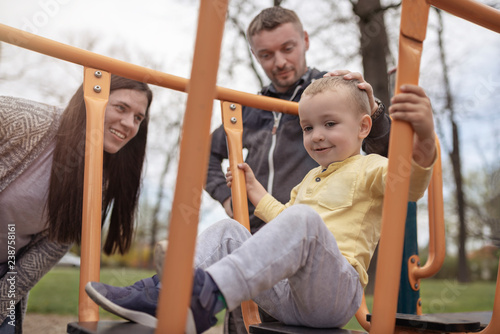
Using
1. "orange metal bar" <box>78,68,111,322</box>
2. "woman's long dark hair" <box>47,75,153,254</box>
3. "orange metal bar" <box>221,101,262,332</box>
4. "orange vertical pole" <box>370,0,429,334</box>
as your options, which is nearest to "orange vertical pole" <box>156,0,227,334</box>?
"orange vertical pole" <box>370,0,429,334</box>

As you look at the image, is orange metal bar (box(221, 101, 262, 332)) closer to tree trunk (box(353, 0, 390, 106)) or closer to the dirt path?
the dirt path

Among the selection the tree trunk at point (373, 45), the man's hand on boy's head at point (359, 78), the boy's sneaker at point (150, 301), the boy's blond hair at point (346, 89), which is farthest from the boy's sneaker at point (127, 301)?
the tree trunk at point (373, 45)

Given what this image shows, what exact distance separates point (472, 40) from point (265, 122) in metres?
6.92

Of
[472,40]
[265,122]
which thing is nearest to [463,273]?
[472,40]

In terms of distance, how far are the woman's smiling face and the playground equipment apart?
1.13 ft

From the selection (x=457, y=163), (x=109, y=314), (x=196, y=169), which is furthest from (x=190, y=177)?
(x=457, y=163)

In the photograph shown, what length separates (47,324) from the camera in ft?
15.0

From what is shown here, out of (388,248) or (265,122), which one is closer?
(388,248)

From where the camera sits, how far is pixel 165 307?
2.60 ft

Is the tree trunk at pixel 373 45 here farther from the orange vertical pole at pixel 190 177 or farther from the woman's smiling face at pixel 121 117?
the orange vertical pole at pixel 190 177

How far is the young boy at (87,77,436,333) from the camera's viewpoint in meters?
1.06

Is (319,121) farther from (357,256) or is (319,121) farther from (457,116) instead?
(457,116)

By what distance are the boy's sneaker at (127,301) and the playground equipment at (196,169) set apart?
3cm

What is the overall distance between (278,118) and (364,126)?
70cm
